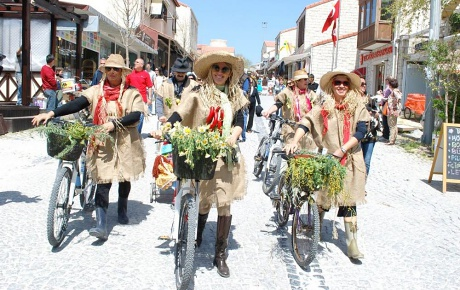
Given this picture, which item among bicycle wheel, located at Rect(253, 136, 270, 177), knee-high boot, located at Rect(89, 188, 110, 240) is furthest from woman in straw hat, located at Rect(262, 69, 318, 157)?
knee-high boot, located at Rect(89, 188, 110, 240)

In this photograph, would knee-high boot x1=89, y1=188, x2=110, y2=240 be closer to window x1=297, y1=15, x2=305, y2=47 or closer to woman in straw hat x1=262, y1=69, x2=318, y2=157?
woman in straw hat x1=262, y1=69, x2=318, y2=157

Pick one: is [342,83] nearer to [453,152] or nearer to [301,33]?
[453,152]

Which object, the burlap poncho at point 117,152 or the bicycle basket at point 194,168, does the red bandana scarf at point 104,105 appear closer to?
the burlap poncho at point 117,152

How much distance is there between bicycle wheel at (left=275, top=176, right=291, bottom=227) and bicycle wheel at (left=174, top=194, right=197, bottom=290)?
1.44 metres

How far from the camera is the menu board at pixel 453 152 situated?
8094 millimetres

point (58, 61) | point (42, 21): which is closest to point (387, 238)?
point (42, 21)

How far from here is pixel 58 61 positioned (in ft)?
58.4

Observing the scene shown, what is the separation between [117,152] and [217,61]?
4.81ft

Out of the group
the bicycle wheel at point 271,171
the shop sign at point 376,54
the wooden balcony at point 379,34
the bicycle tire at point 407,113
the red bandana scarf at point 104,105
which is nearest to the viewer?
the red bandana scarf at point 104,105

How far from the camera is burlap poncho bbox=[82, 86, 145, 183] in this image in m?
4.88

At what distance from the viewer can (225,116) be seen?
4223 mm

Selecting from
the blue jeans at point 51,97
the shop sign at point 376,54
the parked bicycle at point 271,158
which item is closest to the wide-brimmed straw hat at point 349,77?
the parked bicycle at point 271,158

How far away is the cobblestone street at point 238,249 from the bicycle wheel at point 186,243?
0.18 meters

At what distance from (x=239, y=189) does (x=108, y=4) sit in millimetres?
28159
